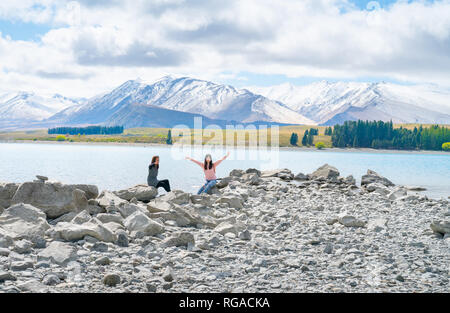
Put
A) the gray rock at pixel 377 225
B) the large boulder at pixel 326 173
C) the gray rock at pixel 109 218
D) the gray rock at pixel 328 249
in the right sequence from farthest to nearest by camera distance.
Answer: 1. the large boulder at pixel 326 173
2. the gray rock at pixel 377 225
3. the gray rock at pixel 109 218
4. the gray rock at pixel 328 249

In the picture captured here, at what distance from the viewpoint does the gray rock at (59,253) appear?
9195mm

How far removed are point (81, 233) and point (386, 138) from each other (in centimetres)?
19426

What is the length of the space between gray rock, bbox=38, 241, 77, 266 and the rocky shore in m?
0.02

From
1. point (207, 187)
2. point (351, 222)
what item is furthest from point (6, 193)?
point (207, 187)

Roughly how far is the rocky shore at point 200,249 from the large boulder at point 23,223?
0.03 m

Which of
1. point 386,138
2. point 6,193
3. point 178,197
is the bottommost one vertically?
point 178,197

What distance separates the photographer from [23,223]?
11680 millimetres

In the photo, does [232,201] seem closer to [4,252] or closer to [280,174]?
[4,252]

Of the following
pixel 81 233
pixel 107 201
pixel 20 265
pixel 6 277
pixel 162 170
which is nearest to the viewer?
pixel 6 277

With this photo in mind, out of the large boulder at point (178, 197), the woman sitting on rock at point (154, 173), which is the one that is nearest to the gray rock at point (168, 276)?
the large boulder at point (178, 197)

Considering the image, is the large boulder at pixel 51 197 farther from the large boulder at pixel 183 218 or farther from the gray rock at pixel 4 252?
the gray rock at pixel 4 252
